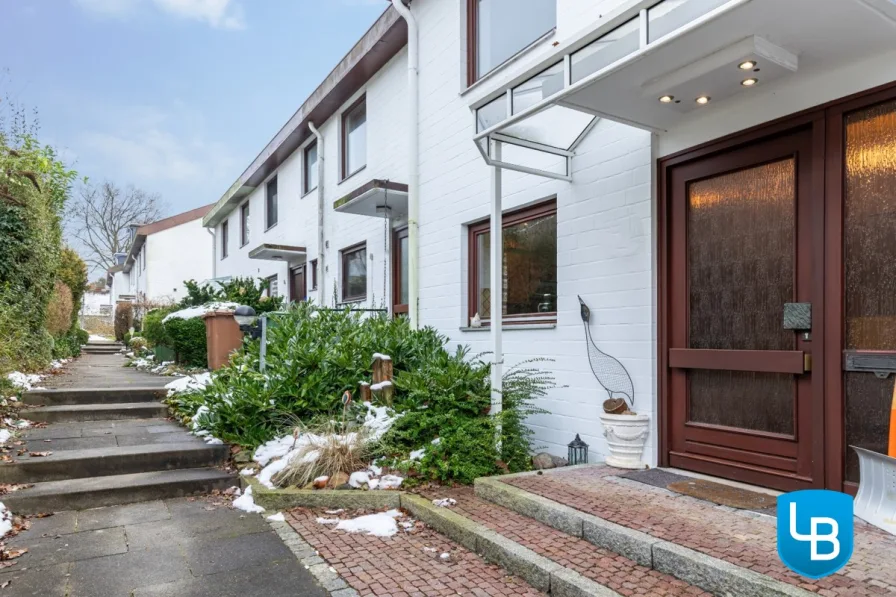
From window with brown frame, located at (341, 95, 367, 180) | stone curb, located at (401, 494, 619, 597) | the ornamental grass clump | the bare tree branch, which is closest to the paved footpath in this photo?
the ornamental grass clump

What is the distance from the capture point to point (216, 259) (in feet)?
62.8

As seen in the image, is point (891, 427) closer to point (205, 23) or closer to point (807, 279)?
point (807, 279)

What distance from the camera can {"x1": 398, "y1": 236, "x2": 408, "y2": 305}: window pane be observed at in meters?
8.20

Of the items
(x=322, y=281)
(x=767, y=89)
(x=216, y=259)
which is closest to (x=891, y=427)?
(x=767, y=89)

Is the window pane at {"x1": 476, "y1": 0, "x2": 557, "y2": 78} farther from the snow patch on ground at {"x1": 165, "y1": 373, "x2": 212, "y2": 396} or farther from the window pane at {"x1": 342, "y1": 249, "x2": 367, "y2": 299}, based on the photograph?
the snow patch on ground at {"x1": 165, "y1": 373, "x2": 212, "y2": 396}

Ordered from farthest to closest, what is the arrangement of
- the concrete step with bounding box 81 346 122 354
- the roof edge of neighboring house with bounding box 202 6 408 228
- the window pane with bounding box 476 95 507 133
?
the concrete step with bounding box 81 346 122 354
the roof edge of neighboring house with bounding box 202 6 408 228
the window pane with bounding box 476 95 507 133

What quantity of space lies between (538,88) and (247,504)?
3614 millimetres

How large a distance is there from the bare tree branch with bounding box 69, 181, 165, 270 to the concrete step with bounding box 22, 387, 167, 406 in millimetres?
31027

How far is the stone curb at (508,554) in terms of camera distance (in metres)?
2.76

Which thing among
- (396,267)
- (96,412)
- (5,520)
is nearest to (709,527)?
(5,520)

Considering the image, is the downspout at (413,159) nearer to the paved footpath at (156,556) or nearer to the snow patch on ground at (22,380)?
the paved footpath at (156,556)

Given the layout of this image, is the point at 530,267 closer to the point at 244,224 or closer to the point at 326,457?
the point at 326,457

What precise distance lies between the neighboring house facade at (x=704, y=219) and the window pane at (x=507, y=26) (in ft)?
0.10

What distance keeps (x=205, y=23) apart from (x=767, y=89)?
110 ft
